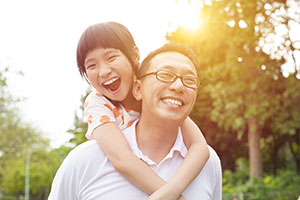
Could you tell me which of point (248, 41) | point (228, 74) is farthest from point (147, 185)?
point (228, 74)

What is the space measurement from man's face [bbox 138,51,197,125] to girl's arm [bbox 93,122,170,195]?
0.24 meters

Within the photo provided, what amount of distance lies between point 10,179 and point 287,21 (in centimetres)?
4938

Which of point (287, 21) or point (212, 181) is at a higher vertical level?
point (212, 181)

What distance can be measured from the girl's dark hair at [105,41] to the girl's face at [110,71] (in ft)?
0.12

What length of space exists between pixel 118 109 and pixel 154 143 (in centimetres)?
53

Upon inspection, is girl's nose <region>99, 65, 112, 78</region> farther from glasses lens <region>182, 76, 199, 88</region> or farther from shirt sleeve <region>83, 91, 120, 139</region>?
glasses lens <region>182, 76, 199, 88</region>

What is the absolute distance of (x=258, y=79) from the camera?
17750 mm

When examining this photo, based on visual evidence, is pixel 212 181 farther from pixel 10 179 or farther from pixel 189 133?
pixel 10 179

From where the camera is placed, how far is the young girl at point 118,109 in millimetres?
2566

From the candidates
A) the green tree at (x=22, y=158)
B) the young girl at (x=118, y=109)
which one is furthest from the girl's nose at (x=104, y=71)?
the green tree at (x=22, y=158)

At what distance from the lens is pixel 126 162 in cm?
261

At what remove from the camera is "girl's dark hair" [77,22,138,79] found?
2896mm

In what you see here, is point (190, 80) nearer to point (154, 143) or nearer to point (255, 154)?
point (154, 143)

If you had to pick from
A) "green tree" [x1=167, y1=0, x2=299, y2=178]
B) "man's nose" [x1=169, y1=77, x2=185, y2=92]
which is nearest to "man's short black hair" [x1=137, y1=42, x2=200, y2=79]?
"man's nose" [x1=169, y1=77, x2=185, y2=92]
